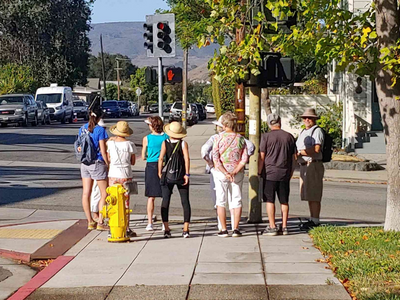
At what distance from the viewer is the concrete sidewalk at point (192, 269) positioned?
22.7ft

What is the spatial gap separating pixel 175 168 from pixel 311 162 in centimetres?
211

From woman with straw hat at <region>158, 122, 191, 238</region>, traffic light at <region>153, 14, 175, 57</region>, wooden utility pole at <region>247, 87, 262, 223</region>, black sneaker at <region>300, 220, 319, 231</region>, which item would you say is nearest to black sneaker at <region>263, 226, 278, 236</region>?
black sneaker at <region>300, 220, 319, 231</region>

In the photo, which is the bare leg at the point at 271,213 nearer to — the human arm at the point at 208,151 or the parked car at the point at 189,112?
the human arm at the point at 208,151

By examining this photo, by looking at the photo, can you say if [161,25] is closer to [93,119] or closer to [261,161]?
[93,119]

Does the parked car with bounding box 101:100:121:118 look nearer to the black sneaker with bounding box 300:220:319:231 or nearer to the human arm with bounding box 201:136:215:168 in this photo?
the black sneaker with bounding box 300:220:319:231

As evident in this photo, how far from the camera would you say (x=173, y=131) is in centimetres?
1014

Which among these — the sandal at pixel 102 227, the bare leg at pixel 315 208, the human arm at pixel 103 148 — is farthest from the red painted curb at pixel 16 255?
the bare leg at pixel 315 208

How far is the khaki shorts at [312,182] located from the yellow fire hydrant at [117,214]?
109 inches

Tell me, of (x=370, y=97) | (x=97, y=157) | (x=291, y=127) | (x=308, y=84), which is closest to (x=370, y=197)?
(x=97, y=157)

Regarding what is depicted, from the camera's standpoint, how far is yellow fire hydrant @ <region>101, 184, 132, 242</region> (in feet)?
31.5

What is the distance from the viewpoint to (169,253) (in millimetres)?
8945

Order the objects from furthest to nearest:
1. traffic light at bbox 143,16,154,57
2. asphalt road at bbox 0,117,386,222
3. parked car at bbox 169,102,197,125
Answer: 1. parked car at bbox 169,102,197,125
2. traffic light at bbox 143,16,154,57
3. asphalt road at bbox 0,117,386,222

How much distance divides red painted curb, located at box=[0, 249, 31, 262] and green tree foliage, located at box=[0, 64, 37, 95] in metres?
49.5

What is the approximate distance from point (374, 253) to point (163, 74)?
761 cm
